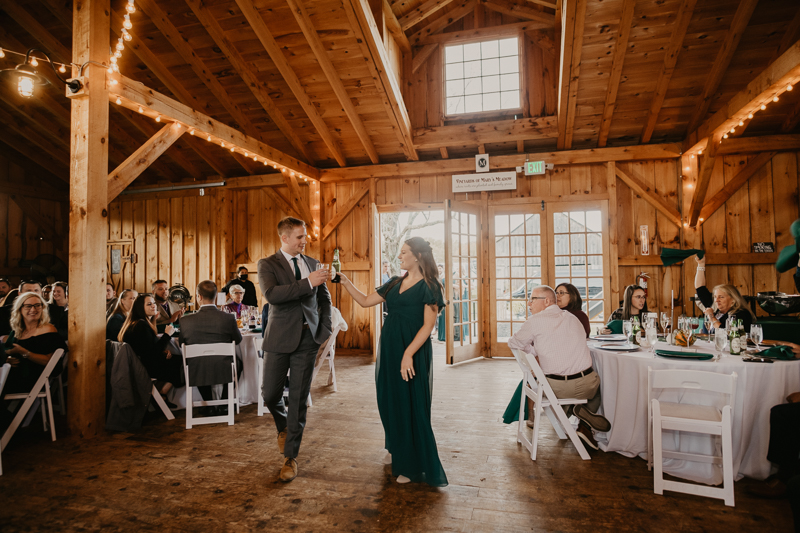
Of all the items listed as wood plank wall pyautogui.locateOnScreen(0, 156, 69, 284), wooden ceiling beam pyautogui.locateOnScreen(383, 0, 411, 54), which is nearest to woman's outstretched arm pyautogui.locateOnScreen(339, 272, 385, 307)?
wooden ceiling beam pyautogui.locateOnScreen(383, 0, 411, 54)

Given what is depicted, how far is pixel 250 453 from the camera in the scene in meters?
3.42

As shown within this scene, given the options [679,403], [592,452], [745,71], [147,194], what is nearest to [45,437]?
[592,452]

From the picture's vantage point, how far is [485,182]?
7.23 meters

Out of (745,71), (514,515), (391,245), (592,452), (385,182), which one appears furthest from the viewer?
(391,245)

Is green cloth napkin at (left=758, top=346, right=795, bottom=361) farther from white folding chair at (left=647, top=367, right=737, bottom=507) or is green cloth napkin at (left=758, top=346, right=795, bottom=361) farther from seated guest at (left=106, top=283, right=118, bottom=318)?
seated guest at (left=106, top=283, right=118, bottom=318)

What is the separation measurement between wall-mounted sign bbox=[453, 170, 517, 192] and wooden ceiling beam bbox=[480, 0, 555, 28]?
232cm

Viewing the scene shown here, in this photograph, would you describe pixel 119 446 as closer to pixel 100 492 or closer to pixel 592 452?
pixel 100 492

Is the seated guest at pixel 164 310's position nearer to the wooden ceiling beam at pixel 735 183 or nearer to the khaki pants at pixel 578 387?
the khaki pants at pixel 578 387

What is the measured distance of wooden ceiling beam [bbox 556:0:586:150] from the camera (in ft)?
16.2

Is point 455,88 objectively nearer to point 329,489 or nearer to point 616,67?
point 616,67

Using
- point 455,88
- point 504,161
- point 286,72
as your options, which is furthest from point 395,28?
point 504,161

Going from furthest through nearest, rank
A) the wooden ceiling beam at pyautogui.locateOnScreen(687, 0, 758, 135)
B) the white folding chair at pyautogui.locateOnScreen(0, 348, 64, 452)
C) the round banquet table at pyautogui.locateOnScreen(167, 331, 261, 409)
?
A: 1. the wooden ceiling beam at pyautogui.locateOnScreen(687, 0, 758, 135)
2. the round banquet table at pyautogui.locateOnScreen(167, 331, 261, 409)
3. the white folding chair at pyautogui.locateOnScreen(0, 348, 64, 452)

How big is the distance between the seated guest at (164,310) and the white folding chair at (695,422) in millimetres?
5108

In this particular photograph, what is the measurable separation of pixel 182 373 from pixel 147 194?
20.9ft
